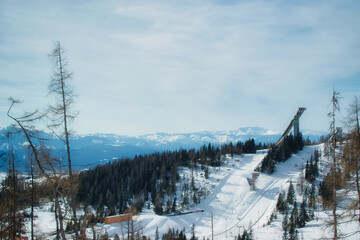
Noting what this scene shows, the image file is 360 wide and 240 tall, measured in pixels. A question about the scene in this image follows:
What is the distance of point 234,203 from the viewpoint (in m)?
76.6

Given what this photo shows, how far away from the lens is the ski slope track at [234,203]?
59.8 meters

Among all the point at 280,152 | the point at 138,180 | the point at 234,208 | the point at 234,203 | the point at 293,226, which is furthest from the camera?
the point at 280,152

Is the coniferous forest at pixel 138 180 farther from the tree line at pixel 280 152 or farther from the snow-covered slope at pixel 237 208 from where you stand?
the tree line at pixel 280 152

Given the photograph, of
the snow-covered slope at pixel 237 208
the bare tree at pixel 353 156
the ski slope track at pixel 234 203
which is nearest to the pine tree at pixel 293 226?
the snow-covered slope at pixel 237 208

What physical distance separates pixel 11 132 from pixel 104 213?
7184 centimetres

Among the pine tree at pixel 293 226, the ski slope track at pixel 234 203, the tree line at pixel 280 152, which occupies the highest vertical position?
the tree line at pixel 280 152

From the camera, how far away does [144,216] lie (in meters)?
65.9

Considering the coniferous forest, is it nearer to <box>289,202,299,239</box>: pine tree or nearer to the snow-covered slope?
the snow-covered slope

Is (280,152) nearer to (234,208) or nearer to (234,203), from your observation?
(234,203)

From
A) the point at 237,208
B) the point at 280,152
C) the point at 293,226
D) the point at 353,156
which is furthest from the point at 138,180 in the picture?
the point at 353,156

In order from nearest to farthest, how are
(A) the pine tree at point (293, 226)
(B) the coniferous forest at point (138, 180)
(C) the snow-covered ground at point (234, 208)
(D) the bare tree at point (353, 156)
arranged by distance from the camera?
(D) the bare tree at point (353, 156) < (A) the pine tree at point (293, 226) < (C) the snow-covered ground at point (234, 208) < (B) the coniferous forest at point (138, 180)

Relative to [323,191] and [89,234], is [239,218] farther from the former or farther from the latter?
[89,234]

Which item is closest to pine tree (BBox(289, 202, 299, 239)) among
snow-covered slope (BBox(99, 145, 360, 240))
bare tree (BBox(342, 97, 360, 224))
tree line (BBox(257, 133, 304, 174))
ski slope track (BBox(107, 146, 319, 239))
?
snow-covered slope (BBox(99, 145, 360, 240))

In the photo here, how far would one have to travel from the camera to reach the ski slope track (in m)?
59.8
